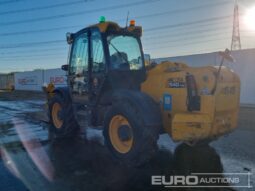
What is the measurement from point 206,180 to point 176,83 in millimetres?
1653

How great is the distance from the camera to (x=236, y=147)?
5.52m

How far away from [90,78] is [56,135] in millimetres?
2178

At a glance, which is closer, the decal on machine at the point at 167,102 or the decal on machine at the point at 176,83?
the decal on machine at the point at 176,83

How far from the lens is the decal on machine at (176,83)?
13.6 ft

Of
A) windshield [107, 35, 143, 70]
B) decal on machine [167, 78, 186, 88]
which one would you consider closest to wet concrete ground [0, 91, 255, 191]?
decal on machine [167, 78, 186, 88]

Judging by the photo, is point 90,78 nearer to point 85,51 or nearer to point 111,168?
point 85,51

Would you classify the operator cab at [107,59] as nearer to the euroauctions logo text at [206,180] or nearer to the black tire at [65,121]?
the black tire at [65,121]

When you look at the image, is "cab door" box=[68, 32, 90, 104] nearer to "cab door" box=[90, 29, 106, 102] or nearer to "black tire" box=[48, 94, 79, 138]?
"cab door" box=[90, 29, 106, 102]

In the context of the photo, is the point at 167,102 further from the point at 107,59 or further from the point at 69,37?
the point at 69,37

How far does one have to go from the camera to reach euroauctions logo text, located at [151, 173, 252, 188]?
3693 millimetres

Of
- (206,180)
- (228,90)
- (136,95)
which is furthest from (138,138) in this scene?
(228,90)

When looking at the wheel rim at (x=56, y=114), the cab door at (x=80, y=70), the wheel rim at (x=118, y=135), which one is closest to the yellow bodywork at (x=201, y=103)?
the wheel rim at (x=118, y=135)

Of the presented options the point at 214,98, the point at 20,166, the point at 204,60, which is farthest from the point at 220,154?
the point at 204,60

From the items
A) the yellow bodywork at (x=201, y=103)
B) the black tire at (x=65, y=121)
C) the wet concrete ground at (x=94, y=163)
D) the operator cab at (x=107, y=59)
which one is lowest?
the wet concrete ground at (x=94, y=163)
